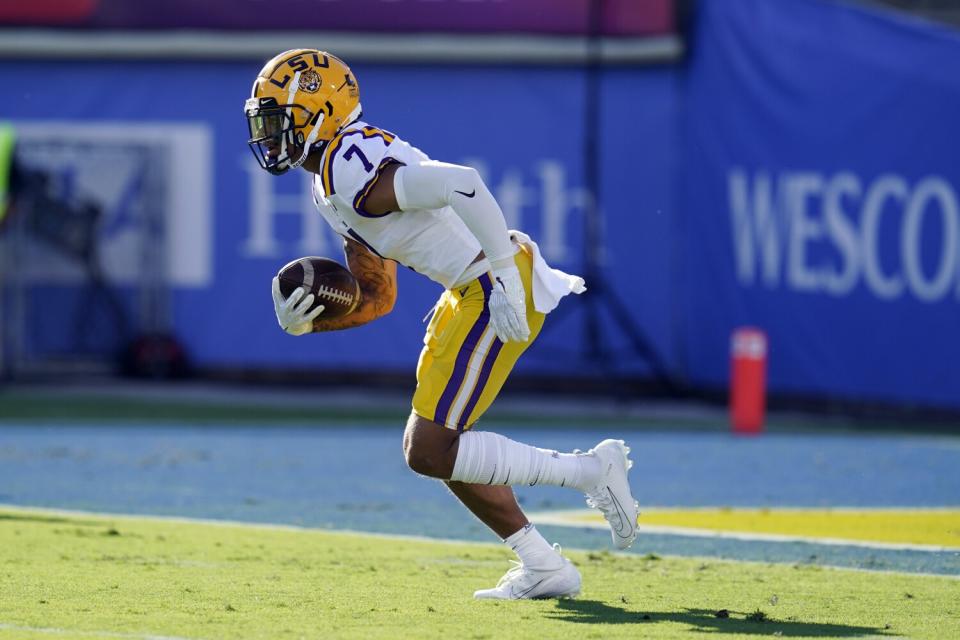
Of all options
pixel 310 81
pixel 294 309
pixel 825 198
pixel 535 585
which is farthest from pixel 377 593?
pixel 825 198

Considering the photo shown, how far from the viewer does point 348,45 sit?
16703 mm

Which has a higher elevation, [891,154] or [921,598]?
[891,154]

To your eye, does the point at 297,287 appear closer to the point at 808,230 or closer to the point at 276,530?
the point at 276,530

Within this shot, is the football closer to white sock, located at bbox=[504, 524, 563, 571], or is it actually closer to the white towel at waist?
the white towel at waist

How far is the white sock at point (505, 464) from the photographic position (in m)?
6.41

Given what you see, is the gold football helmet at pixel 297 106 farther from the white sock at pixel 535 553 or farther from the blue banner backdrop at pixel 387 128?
the blue banner backdrop at pixel 387 128

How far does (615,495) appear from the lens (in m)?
6.72

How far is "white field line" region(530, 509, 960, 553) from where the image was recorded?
8.40m

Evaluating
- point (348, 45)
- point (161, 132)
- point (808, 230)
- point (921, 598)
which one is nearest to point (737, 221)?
point (808, 230)

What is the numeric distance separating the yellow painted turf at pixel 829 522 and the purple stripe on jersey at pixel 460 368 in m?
2.84

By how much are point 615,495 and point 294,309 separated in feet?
4.70

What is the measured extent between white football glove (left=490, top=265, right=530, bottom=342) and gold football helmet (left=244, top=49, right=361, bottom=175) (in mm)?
932

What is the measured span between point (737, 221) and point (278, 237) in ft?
14.3

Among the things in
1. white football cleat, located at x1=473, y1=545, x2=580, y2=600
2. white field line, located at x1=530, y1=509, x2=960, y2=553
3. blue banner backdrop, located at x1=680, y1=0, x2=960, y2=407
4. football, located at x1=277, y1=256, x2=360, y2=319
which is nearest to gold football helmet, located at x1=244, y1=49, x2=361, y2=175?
football, located at x1=277, y1=256, x2=360, y2=319
